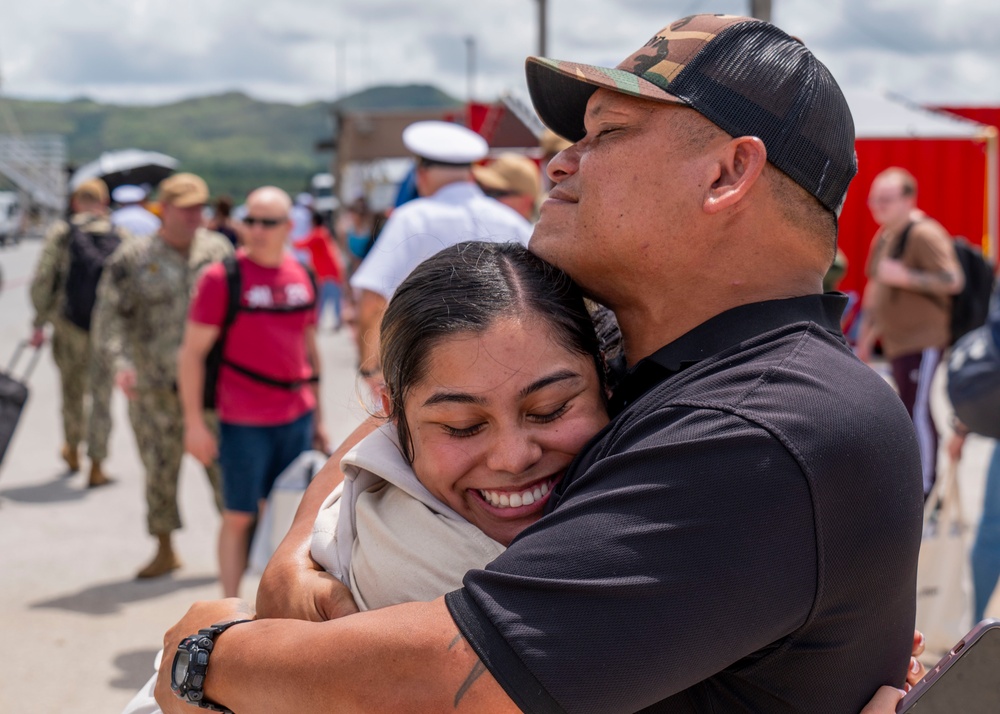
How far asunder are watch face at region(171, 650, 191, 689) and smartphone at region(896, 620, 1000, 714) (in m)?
1.02

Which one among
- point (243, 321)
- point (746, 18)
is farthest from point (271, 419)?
point (746, 18)

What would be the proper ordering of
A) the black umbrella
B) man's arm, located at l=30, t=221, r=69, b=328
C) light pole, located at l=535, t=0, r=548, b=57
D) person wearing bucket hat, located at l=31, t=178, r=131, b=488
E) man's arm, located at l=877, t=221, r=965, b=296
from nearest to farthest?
man's arm, located at l=877, t=221, r=965, b=296
person wearing bucket hat, located at l=31, t=178, r=131, b=488
man's arm, located at l=30, t=221, r=69, b=328
the black umbrella
light pole, located at l=535, t=0, r=548, b=57

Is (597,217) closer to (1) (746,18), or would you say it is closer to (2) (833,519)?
(1) (746,18)

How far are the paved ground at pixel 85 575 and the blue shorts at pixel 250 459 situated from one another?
1.48 ft

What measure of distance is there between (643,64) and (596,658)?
93 centimetres

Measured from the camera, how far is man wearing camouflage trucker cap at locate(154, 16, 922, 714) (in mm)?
1292

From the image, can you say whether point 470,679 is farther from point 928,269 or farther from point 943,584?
point 928,269

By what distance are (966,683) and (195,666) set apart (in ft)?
3.56

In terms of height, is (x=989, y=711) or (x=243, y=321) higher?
(x=989, y=711)

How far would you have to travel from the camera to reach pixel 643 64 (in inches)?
68.0

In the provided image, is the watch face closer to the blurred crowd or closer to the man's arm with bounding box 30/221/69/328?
the blurred crowd

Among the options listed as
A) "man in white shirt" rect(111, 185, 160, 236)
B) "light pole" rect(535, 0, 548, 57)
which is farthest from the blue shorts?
"light pole" rect(535, 0, 548, 57)

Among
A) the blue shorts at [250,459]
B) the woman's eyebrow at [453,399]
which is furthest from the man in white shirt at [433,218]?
the woman's eyebrow at [453,399]

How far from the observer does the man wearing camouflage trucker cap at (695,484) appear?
1.29 metres
